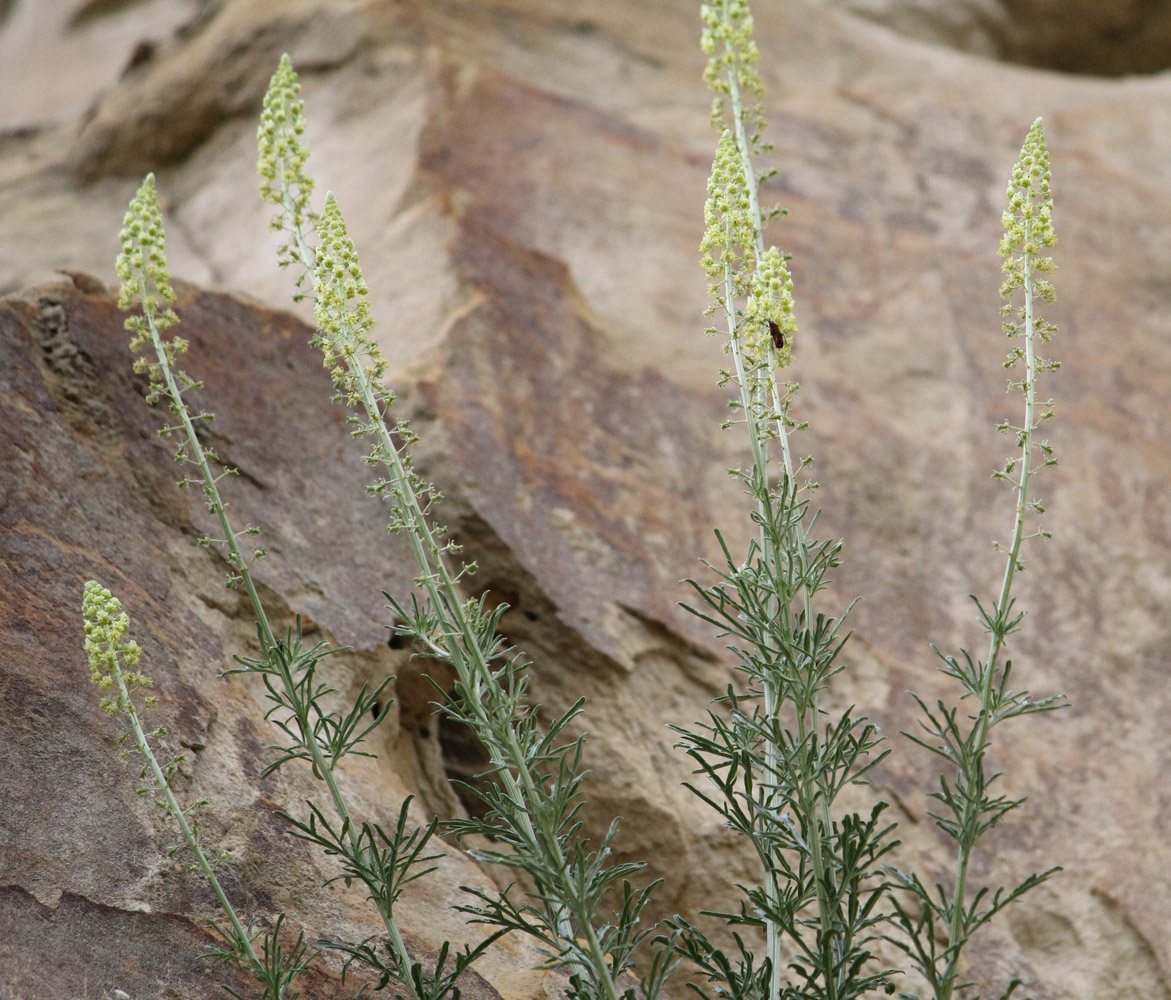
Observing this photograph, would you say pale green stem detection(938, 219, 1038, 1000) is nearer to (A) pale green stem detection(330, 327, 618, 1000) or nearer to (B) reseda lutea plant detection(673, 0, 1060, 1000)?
(B) reseda lutea plant detection(673, 0, 1060, 1000)

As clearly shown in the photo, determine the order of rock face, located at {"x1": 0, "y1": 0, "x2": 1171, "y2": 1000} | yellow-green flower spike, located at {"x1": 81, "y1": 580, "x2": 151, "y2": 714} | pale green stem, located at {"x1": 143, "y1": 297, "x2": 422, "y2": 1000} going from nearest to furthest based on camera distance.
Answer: yellow-green flower spike, located at {"x1": 81, "y1": 580, "x2": 151, "y2": 714} < pale green stem, located at {"x1": 143, "y1": 297, "x2": 422, "y2": 1000} < rock face, located at {"x1": 0, "y1": 0, "x2": 1171, "y2": 1000}

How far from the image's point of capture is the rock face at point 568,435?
354 centimetres

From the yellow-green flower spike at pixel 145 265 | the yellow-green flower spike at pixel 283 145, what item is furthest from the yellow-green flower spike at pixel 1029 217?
the yellow-green flower spike at pixel 145 265

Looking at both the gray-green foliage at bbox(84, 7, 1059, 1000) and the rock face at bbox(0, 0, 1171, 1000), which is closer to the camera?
the gray-green foliage at bbox(84, 7, 1059, 1000)

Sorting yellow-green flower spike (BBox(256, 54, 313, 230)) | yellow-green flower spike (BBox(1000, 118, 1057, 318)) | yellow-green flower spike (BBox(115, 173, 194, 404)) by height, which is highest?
yellow-green flower spike (BBox(256, 54, 313, 230))

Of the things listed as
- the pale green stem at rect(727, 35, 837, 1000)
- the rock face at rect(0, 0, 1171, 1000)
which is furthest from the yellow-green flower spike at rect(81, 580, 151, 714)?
the pale green stem at rect(727, 35, 837, 1000)

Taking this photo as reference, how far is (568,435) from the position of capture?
548cm

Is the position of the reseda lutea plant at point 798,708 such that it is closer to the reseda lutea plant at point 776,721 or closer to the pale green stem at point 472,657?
the reseda lutea plant at point 776,721

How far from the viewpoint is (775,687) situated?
329 cm

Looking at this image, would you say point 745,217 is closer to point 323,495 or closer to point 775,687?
point 775,687

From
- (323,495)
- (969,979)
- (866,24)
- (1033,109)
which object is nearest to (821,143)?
(1033,109)

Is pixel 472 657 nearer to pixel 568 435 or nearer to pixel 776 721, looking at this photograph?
pixel 776 721

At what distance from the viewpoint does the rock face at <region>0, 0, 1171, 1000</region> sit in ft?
11.6

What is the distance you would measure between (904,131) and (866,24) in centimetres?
234
